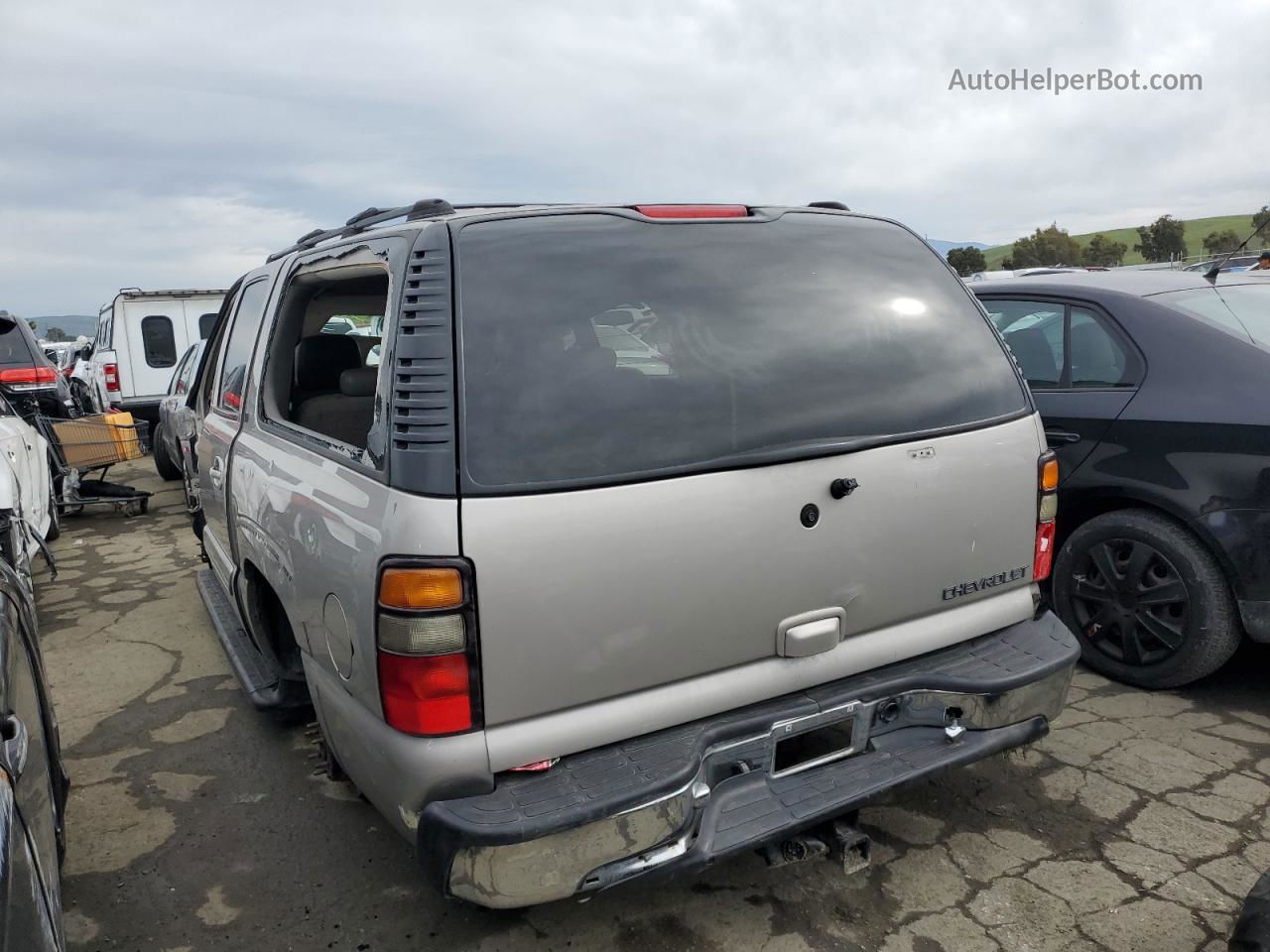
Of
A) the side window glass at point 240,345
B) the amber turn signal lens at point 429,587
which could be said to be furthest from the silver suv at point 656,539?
the side window glass at point 240,345

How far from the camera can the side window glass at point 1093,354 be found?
12.2 ft

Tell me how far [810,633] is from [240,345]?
271cm

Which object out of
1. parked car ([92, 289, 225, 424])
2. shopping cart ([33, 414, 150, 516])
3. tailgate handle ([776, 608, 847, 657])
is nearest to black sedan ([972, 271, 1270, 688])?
tailgate handle ([776, 608, 847, 657])

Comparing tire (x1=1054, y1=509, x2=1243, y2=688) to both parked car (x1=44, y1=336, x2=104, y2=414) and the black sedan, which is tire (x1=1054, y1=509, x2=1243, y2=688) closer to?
the black sedan

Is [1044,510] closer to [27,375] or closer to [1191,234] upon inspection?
[27,375]

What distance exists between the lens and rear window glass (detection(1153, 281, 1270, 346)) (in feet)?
11.6

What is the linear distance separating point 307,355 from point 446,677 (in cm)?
196

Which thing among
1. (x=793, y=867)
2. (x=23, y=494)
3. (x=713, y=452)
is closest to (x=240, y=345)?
(x=713, y=452)

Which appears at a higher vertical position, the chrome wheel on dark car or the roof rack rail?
the roof rack rail

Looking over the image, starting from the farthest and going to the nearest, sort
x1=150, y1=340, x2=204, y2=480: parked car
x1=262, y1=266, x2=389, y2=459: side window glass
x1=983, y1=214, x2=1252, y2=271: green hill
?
x1=983, y1=214, x2=1252, y2=271: green hill → x1=150, y1=340, x2=204, y2=480: parked car → x1=262, y1=266, x2=389, y2=459: side window glass

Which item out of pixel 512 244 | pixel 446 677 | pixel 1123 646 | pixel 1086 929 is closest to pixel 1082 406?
pixel 1123 646

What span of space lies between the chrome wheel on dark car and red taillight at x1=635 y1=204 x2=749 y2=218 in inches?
88.1

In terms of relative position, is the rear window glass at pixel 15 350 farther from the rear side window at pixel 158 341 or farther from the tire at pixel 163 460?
the rear side window at pixel 158 341

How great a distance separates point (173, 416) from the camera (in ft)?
22.5
